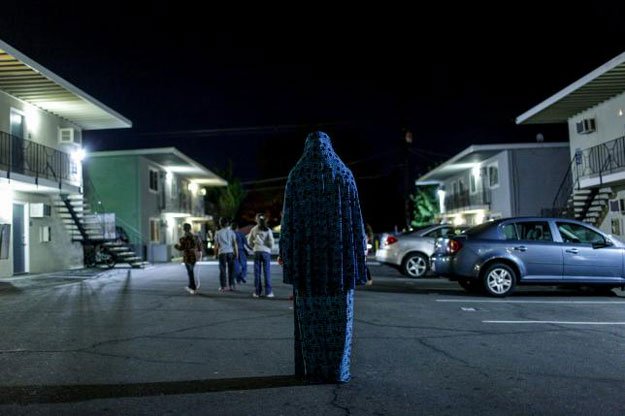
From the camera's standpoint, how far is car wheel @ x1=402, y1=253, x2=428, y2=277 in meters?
17.6

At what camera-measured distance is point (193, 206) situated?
45.1 m

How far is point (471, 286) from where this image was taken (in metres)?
13.4

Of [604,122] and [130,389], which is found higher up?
[604,122]

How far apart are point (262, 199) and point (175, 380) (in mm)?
52785

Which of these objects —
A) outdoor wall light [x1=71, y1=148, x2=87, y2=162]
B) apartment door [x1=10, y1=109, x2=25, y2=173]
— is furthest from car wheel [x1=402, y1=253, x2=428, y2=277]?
outdoor wall light [x1=71, y1=148, x2=87, y2=162]

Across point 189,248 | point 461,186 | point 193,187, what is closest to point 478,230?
point 189,248

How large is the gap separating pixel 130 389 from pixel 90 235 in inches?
820

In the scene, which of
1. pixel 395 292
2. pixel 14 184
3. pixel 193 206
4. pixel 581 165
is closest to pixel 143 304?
pixel 395 292

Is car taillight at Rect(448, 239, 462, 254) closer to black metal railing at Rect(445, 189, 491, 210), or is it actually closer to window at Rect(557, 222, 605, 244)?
window at Rect(557, 222, 605, 244)

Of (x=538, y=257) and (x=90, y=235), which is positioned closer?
(x=538, y=257)

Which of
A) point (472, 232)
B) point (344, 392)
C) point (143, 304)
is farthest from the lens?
point (472, 232)

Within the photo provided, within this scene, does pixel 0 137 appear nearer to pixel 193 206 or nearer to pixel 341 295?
pixel 341 295

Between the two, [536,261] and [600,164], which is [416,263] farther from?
[600,164]

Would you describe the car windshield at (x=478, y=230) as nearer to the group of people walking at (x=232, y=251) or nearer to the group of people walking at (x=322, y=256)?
the group of people walking at (x=232, y=251)
